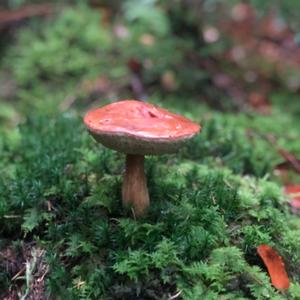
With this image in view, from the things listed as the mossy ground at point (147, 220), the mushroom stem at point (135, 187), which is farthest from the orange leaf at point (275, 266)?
the mushroom stem at point (135, 187)

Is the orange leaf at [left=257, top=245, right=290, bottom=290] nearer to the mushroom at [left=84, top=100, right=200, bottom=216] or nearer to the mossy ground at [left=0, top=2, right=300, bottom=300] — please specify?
the mossy ground at [left=0, top=2, right=300, bottom=300]

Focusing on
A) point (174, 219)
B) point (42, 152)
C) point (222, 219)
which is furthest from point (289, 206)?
point (42, 152)

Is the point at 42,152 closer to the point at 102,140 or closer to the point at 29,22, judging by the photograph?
the point at 102,140

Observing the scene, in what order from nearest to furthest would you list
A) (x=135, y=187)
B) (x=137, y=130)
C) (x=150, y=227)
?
(x=137, y=130) < (x=150, y=227) < (x=135, y=187)

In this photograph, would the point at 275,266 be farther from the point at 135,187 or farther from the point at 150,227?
the point at 135,187

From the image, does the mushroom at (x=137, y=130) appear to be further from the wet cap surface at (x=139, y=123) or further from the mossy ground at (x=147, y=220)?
the mossy ground at (x=147, y=220)

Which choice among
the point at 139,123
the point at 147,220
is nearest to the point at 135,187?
the point at 147,220

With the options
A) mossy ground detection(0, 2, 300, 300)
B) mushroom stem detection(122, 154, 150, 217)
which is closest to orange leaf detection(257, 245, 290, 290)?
mossy ground detection(0, 2, 300, 300)
